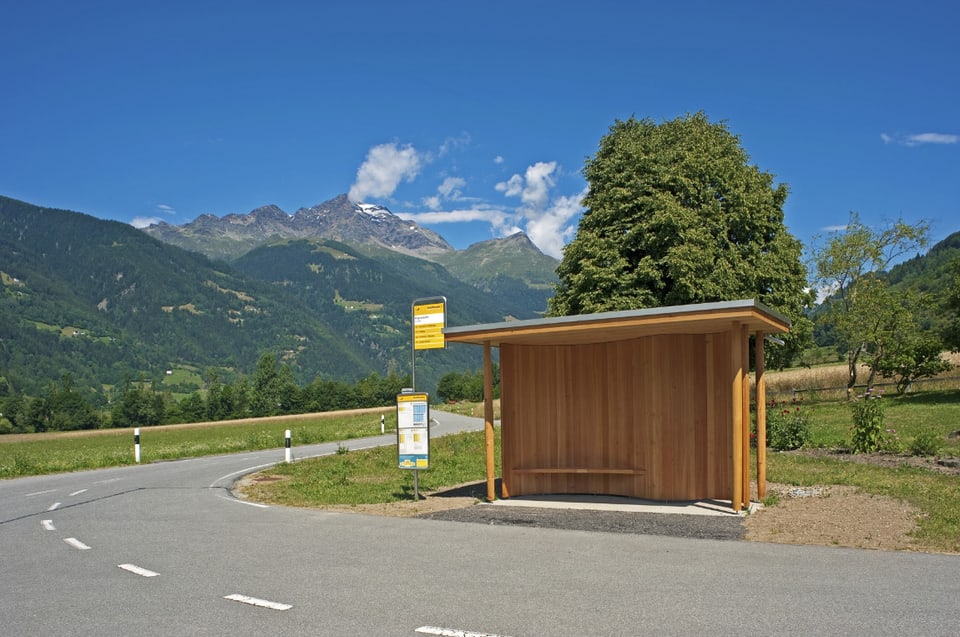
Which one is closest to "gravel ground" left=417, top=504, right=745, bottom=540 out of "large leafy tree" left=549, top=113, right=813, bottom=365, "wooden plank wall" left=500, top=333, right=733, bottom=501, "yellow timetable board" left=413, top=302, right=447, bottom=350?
"wooden plank wall" left=500, top=333, right=733, bottom=501

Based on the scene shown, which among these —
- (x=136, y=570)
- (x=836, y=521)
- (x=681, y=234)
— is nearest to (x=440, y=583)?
(x=136, y=570)

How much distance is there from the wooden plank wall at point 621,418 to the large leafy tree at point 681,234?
41.6ft

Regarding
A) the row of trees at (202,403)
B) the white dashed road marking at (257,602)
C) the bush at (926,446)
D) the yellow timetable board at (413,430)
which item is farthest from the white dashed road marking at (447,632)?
the row of trees at (202,403)

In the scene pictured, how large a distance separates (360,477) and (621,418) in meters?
6.81

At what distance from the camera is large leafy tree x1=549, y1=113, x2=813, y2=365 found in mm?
25531

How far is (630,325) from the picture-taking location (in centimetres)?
1085

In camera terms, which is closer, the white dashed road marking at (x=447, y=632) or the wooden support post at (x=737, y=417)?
the white dashed road marking at (x=447, y=632)

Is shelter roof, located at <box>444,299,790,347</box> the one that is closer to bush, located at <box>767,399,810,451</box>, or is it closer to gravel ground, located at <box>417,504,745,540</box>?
gravel ground, located at <box>417,504,745,540</box>

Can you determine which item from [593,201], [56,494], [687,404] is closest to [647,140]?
[593,201]

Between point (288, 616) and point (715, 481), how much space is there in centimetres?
785

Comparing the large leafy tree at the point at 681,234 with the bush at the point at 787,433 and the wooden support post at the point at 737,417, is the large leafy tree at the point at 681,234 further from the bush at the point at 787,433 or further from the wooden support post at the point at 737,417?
the wooden support post at the point at 737,417

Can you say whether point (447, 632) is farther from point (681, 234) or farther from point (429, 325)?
point (681, 234)

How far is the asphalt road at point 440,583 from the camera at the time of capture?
5520 millimetres

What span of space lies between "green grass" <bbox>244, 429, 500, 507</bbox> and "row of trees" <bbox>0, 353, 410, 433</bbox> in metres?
73.0
